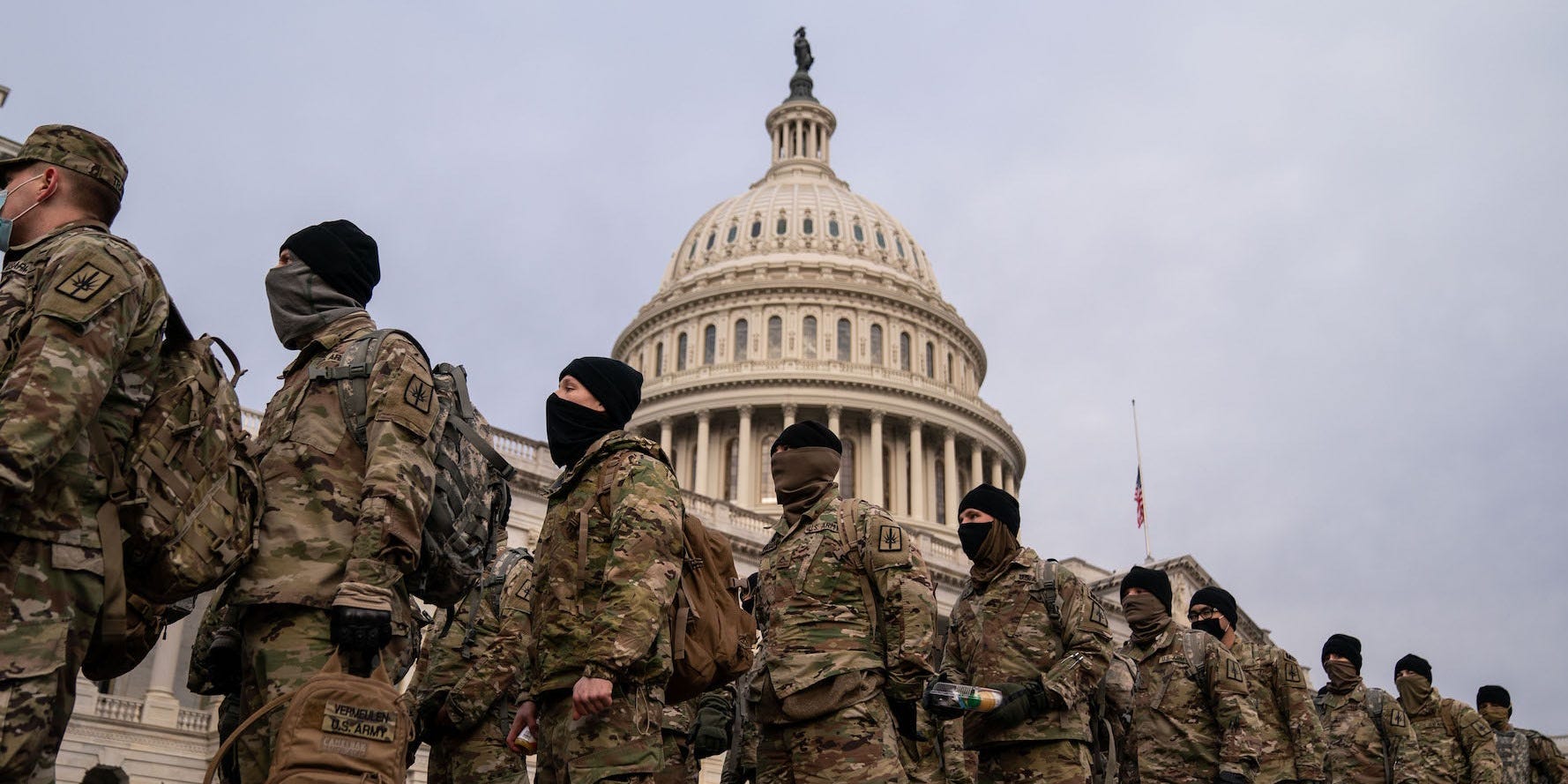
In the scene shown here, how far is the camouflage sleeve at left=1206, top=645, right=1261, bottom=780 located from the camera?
9.61 meters

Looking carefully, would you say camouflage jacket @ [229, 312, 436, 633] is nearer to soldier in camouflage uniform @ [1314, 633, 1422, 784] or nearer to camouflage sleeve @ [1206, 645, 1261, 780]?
camouflage sleeve @ [1206, 645, 1261, 780]

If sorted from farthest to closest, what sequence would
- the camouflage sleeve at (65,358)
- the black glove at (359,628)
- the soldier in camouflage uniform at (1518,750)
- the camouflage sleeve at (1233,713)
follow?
1. the soldier in camouflage uniform at (1518,750)
2. the camouflage sleeve at (1233,713)
3. the black glove at (359,628)
4. the camouflage sleeve at (65,358)

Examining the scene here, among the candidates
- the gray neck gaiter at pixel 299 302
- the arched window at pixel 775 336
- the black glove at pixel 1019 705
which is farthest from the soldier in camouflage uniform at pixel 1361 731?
the arched window at pixel 775 336

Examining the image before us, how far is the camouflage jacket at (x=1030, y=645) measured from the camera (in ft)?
26.3

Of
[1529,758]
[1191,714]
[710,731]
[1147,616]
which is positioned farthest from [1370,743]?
[710,731]

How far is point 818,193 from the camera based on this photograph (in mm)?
79938

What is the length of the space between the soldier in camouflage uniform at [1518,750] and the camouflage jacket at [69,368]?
1594cm

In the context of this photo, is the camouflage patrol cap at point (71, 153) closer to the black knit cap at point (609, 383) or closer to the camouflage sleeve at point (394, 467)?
the camouflage sleeve at point (394, 467)

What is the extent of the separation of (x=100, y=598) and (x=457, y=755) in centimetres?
340

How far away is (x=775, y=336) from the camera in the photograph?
7169 centimetres

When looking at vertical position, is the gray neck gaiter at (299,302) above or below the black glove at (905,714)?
above

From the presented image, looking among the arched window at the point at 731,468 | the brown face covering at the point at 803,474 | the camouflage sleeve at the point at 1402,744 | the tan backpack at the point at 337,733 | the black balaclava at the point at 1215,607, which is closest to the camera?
the tan backpack at the point at 337,733

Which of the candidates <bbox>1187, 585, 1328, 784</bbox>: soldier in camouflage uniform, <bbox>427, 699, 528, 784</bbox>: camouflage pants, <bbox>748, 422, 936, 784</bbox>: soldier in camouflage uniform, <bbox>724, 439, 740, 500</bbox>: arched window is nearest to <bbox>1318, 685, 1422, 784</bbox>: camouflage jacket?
<bbox>1187, 585, 1328, 784</bbox>: soldier in camouflage uniform

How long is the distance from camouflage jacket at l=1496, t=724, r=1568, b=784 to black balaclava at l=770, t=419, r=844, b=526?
497 inches
